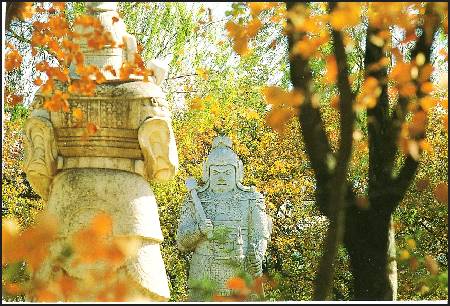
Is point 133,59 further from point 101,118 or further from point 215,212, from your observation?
point 215,212

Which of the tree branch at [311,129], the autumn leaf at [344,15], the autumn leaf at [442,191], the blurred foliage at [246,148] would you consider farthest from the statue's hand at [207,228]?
the blurred foliage at [246,148]

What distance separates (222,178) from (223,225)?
728 mm

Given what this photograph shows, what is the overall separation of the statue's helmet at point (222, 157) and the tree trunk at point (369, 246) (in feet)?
20.3

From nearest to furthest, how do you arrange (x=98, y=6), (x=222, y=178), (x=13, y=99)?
(x=98, y=6) < (x=222, y=178) < (x=13, y=99)

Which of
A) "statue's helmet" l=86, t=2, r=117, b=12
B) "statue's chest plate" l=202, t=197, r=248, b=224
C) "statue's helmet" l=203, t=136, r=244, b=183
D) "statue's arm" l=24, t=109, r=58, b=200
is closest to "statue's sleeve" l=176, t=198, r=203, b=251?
"statue's chest plate" l=202, t=197, r=248, b=224

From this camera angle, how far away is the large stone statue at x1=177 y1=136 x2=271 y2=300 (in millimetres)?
11227

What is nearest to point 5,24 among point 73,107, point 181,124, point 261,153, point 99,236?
point 73,107

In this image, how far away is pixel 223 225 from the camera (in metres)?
11.5

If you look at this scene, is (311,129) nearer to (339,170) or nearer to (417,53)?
(339,170)

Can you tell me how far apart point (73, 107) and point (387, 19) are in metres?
2.57

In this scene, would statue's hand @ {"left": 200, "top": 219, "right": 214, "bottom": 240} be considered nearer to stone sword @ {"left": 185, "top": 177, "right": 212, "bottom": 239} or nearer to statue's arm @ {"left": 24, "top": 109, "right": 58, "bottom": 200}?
stone sword @ {"left": 185, "top": 177, "right": 212, "bottom": 239}

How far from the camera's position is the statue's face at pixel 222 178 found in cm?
1189

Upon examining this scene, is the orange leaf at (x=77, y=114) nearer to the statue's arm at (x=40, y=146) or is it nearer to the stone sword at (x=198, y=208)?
the statue's arm at (x=40, y=146)

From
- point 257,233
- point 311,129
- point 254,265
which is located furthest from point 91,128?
point 257,233
